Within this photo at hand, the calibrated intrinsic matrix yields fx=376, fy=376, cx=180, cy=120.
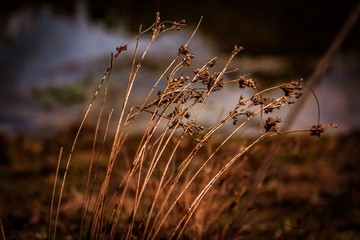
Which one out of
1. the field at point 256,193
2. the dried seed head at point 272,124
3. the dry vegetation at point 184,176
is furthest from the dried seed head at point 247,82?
the field at point 256,193

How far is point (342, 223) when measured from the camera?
2695 millimetres

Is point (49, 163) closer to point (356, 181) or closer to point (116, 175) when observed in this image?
point (116, 175)

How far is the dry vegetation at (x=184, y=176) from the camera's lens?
112 centimetres

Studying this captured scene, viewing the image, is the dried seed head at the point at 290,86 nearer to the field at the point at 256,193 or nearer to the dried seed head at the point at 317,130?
the dried seed head at the point at 317,130

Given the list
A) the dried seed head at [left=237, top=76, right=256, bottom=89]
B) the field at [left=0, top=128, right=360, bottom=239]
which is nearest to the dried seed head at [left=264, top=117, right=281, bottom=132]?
the dried seed head at [left=237, top=76, right=256, bottom=89]

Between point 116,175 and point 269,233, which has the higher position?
point 116,175

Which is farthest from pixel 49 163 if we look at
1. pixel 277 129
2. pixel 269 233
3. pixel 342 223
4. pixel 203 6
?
pixel 203 6

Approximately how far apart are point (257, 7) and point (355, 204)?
9557 mm

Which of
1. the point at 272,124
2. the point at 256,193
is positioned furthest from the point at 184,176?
the point at 272,124

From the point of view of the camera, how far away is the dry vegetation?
1.12 meters

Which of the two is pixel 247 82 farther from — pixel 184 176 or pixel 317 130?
pixel 184 176

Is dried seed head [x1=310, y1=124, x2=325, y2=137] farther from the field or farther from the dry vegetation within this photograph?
the field

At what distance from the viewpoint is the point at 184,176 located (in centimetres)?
297

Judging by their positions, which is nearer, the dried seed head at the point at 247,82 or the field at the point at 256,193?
the dried seed head at the point at 247,82
